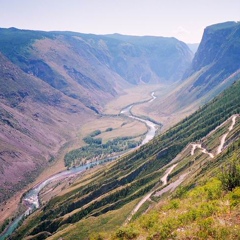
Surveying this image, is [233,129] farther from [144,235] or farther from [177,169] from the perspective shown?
[144,235]

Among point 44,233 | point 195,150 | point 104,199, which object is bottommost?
point 44,233

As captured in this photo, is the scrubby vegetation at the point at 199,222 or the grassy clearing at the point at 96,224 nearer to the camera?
the scrubby vegetation at the point at 199,222

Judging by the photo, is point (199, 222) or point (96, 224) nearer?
point (199, 222)

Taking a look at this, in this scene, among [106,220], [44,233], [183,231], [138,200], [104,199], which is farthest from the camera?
[104,199]

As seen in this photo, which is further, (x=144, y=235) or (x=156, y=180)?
(x=156, y=180)

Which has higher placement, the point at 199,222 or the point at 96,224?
the point at 199,222

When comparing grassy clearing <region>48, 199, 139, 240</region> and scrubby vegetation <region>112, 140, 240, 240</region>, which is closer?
scrubby vegetation <region>112, 140, 240, 240</region>

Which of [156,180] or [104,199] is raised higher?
[156,180]

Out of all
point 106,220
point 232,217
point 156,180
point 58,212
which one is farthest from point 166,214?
point 58,212

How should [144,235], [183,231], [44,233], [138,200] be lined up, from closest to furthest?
[183,231] → [144,235] → [138,200] → [44,233]

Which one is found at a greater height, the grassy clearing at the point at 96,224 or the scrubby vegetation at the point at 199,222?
the scrubby vegetation at the point at 199,222

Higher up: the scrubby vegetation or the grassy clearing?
the scrubby vegetation
